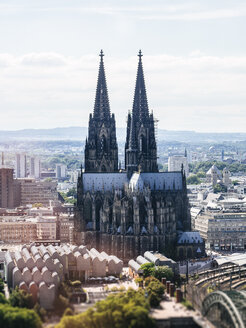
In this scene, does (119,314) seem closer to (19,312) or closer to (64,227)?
(19,312)

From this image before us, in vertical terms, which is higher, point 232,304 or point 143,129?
point 143,129

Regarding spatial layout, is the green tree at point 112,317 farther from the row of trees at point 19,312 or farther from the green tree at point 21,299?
the green tree at point 21,299

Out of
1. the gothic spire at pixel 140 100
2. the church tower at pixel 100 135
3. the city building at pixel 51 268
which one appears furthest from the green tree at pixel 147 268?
the gothic spire at pixel 140 100

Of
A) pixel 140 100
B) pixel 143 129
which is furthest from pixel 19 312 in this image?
pixel 140 100

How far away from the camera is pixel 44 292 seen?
89.2 metres

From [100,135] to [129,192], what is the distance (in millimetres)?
12354

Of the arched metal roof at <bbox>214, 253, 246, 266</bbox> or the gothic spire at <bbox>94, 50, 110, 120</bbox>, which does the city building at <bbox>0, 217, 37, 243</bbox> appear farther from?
the arched metal roof at <bbox>214, 253, 246, 266</bbox>

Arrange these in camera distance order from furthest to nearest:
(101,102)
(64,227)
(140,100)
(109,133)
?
1. (64,227)
2. (140,100)
3. (109,133)
4. (101,102)

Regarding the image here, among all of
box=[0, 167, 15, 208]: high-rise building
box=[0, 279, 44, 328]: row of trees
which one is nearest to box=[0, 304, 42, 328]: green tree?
box=[0, 279, 44, 328]: row of trees

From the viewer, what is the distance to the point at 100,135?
129750 millimetres

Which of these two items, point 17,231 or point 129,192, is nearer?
point 129,192

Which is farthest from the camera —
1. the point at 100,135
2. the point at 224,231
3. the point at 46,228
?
the point at 46,228

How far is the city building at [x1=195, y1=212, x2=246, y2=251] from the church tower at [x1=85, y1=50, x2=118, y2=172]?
21030 millimetres

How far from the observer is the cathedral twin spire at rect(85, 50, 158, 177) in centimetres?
12950
